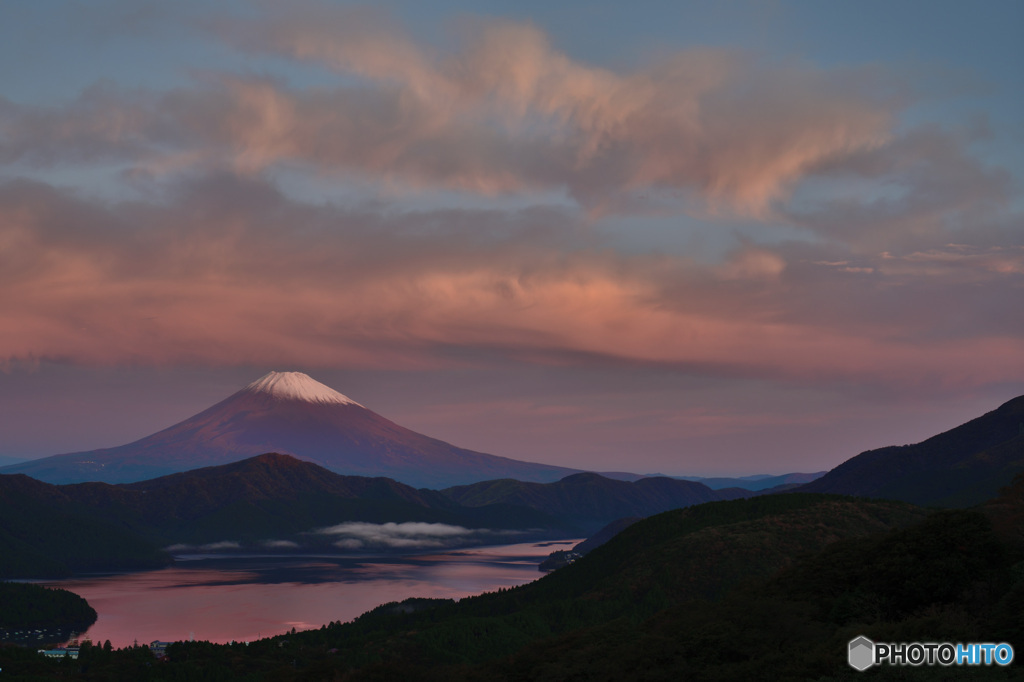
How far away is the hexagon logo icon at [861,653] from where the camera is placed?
66250mm

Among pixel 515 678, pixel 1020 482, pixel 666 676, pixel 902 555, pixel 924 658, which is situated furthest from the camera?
pixel 1020 482

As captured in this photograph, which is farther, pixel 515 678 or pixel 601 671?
pixel 515 678

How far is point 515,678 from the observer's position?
4461 inches

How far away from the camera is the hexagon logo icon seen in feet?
217

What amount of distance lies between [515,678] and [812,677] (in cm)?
Result: 5304

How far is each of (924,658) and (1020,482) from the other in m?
71.5

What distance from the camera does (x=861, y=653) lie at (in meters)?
68.1

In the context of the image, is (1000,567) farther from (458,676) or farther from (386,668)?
(386,668)

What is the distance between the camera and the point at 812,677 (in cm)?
6894

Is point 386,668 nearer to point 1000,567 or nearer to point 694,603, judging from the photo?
point 694,603

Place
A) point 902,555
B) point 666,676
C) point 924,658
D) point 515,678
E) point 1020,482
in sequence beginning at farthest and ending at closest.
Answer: point 1020,482 < point 515,678 < point 902,555 < point 666,676 < point 924,658

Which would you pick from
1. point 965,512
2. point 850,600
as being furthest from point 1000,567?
point 850,600

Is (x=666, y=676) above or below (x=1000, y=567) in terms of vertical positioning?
below

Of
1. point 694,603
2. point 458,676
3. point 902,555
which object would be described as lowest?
point 458,676
